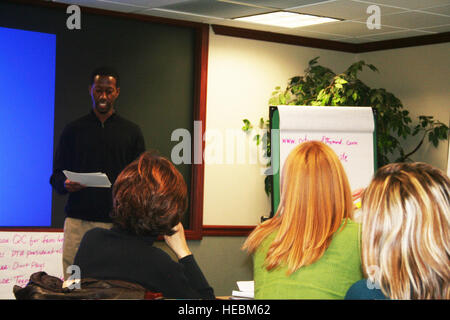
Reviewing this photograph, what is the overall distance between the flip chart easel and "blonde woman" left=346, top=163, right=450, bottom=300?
2.58 metres

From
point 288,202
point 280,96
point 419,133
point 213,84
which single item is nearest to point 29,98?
point 213,84

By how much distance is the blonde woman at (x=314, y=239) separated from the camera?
2002 mm

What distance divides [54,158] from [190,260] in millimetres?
2548

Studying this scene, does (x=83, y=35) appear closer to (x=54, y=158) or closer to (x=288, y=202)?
(x=54, y=158)

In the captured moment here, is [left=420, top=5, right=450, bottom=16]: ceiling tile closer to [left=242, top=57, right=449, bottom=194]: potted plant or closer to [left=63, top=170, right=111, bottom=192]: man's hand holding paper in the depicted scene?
[left=242, top=57, right=449, bottom=194]: potted plant

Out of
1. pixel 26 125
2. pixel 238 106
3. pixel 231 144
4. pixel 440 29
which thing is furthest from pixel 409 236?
pixel 440 29

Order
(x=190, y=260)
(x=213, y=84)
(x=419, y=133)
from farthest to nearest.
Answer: (x=419, y=133) → (x=213, y=84) → (x=190, y=260)

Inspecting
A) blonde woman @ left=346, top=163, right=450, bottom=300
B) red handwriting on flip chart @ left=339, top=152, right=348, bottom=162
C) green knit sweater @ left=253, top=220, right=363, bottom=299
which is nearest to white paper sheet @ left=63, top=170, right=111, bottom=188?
red handwriting on flip chart @ left=339, top=152, right=348, bottom=162

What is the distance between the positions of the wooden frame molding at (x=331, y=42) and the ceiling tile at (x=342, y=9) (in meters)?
0.90

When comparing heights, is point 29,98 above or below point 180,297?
above

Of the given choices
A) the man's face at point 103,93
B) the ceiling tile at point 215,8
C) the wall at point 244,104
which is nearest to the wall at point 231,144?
the wall at point 244,104

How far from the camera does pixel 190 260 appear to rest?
233 cm

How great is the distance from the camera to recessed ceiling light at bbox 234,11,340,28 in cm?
474

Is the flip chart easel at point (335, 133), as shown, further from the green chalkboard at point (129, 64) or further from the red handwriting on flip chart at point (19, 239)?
the red handwriting on flip chart at point (19, 239)
